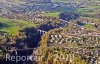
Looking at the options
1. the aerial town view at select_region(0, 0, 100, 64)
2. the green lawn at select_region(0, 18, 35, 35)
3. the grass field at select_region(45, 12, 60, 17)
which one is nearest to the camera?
the aerial town view at select_region(0, 0, 100, 64)

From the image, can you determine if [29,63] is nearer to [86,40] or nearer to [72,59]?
[72,59]

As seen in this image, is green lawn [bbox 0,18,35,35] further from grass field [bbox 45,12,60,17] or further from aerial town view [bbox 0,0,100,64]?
grass field [bbox 45,12,60,17]

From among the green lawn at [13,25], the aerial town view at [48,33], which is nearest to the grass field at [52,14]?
the aerial town view at [48,33]

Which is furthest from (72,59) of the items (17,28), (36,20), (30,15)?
(30,15)

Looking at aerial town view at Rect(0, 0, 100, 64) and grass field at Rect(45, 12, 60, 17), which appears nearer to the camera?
aerial town view at Rect(0, 0, 100, 64)

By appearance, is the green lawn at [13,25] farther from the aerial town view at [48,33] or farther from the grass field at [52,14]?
the grass field at [52,14]

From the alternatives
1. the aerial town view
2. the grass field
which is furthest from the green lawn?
the grass field

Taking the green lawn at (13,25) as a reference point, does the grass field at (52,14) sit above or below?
below

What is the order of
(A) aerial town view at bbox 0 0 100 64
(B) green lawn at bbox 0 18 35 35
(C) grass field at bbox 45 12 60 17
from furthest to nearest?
(C) grass field at bbox 45 12 60 17 < (B) green lawn at bbox 0 18 35 35 < (A) aerial town view at bbox 0 0 100 64

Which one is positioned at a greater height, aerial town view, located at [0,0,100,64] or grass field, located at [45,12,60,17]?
aerial town view, located at [0,0,100,64]
